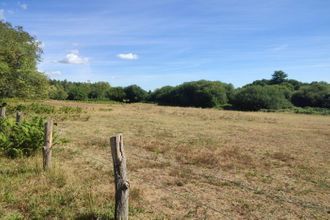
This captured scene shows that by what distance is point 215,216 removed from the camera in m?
6.50

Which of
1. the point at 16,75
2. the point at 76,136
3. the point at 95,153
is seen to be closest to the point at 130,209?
the point at 95,153

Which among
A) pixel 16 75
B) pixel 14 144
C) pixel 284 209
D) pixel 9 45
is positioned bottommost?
pixel 284 209

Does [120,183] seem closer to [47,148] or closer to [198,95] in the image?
[47,148]

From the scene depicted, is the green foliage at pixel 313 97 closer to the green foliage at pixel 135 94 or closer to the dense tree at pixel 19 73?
the green foliage at pixel 135 94

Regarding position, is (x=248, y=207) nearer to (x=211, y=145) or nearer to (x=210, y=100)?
(x=211, y=145)

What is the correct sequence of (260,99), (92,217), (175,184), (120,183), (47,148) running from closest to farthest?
(120,183)
(92,217)
(175,184)
(47,148)
(260,99)

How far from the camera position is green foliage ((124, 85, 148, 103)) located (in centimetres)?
9062

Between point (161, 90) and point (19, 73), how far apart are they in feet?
227

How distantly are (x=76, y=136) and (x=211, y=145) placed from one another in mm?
6069

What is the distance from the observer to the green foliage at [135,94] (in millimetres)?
90625

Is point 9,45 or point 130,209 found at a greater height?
point 9,45

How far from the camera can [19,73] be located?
2378 centimetres

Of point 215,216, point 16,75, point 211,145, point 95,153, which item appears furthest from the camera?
point 16,75

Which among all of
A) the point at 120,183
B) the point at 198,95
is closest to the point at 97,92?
the point at 198,95
